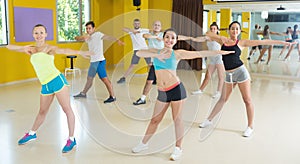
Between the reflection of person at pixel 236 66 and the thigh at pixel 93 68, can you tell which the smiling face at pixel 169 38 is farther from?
the thigh at pixel 93 68

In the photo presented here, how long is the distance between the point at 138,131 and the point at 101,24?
643cm

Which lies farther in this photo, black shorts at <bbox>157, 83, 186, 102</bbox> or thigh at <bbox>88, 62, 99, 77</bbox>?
thigh at <bbox>88, 62, 99, 77</bbox>

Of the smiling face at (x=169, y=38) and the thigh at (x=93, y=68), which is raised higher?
the smiling face at (x=169, y=38)

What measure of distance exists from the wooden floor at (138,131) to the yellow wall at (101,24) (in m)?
0.63

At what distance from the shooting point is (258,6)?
29.0 ft

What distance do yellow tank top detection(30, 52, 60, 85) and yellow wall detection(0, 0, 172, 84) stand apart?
13.6 ft

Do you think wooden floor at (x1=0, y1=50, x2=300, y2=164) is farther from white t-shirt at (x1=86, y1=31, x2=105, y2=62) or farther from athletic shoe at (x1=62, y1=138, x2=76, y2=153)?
white t-shirt at (x1=86, y1=31, x2=105, y2=62)

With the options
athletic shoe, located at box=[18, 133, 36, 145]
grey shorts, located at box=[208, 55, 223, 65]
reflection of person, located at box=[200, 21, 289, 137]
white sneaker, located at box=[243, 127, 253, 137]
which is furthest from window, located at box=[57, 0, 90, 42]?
white sneaker, located at box=[243, 127, 253, 137]

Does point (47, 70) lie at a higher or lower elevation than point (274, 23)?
lower

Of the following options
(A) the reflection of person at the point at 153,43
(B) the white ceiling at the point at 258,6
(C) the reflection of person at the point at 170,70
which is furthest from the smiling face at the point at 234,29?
(B) the white ceiling at the point at 258,6

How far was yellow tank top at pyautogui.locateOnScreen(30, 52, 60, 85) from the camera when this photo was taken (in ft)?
10.4

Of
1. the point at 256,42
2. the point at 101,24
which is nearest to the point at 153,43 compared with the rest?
the point at 256,42

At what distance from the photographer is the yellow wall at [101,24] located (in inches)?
275

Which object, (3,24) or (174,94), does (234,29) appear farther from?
(3,24)
